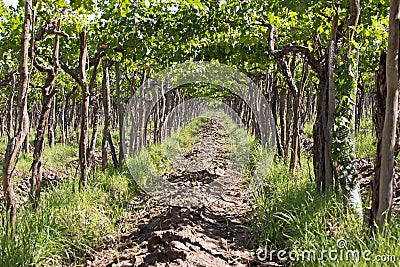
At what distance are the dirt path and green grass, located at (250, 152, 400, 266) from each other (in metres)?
0.32

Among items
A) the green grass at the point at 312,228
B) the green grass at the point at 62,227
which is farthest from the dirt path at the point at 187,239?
the green grass at the point at 312,228

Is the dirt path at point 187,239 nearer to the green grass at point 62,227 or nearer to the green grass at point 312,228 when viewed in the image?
the green grass at point 62,227

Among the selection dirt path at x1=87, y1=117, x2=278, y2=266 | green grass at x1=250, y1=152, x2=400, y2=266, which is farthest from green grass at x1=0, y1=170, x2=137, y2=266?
green grass at x1=250, y1=152, x2=400, y2=266

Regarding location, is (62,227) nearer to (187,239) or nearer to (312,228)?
(187,239)

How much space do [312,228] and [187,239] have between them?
1430 mm

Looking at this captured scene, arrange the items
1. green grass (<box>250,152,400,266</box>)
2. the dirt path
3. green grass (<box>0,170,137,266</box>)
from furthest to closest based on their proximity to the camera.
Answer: the dirt path, green grass (<box>0,170,137,266</box>), green grass (<box>250,152,400,266</box>)

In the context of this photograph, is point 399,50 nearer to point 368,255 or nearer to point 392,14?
point 392,14

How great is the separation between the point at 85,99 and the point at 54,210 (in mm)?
2194

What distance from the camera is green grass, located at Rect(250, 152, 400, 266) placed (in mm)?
3729

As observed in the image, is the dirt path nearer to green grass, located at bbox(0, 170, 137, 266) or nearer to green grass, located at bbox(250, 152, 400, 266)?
green grass, located at bbox(0, 170, 137, 266)

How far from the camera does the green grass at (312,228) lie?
3.73 meters

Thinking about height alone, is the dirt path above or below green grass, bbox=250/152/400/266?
below

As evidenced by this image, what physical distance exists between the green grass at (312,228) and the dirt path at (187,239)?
1.06ft

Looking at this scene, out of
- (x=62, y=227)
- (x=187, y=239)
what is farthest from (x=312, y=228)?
(x=62, y=227)
